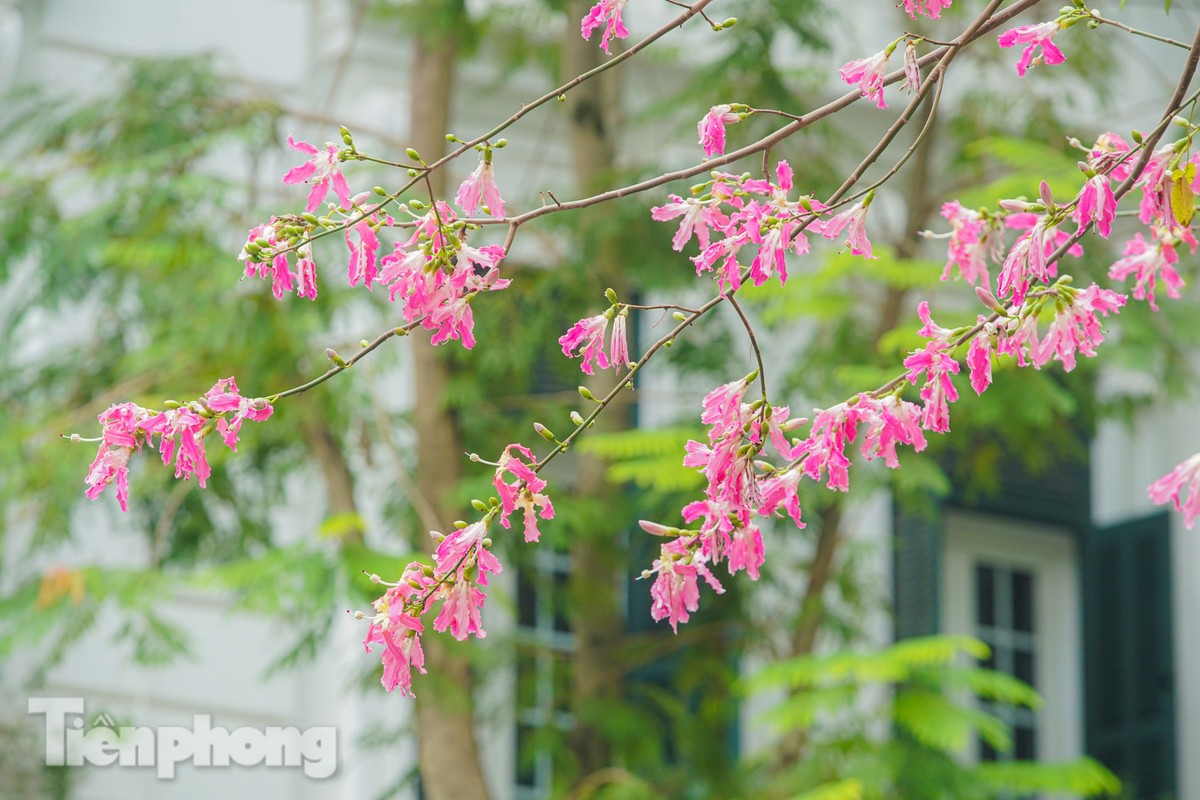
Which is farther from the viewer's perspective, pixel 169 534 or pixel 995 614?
pixel 995 614

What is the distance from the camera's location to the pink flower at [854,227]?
2.33m

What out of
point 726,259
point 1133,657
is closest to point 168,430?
point 726,259

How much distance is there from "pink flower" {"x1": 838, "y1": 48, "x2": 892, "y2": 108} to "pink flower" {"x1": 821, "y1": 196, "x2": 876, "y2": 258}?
Answer: 0.12m

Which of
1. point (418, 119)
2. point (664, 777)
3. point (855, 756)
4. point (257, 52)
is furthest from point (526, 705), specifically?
point (257, 52)

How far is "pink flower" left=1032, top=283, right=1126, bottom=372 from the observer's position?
7.66 ft

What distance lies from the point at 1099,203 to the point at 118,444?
3.69 feet

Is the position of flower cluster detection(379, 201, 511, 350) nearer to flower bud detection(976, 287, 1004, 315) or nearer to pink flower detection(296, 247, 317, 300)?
pink flower detection(296, 247, 317, 300)

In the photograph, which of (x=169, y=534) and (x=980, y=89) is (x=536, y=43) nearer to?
(x=980, y=89)

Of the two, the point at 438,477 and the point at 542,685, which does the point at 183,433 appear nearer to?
the point at 438,477

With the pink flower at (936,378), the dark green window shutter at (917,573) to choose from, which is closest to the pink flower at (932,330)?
the pink flower at (936,378)

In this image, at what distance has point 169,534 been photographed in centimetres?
646

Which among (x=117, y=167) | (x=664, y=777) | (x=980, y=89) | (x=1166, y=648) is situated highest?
(x=980, y=89)

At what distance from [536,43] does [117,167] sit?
190 cm

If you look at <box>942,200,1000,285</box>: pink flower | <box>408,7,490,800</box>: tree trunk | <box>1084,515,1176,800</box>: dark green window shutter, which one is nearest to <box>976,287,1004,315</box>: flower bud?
<box>942,200,1000,285</box>: pink flower
